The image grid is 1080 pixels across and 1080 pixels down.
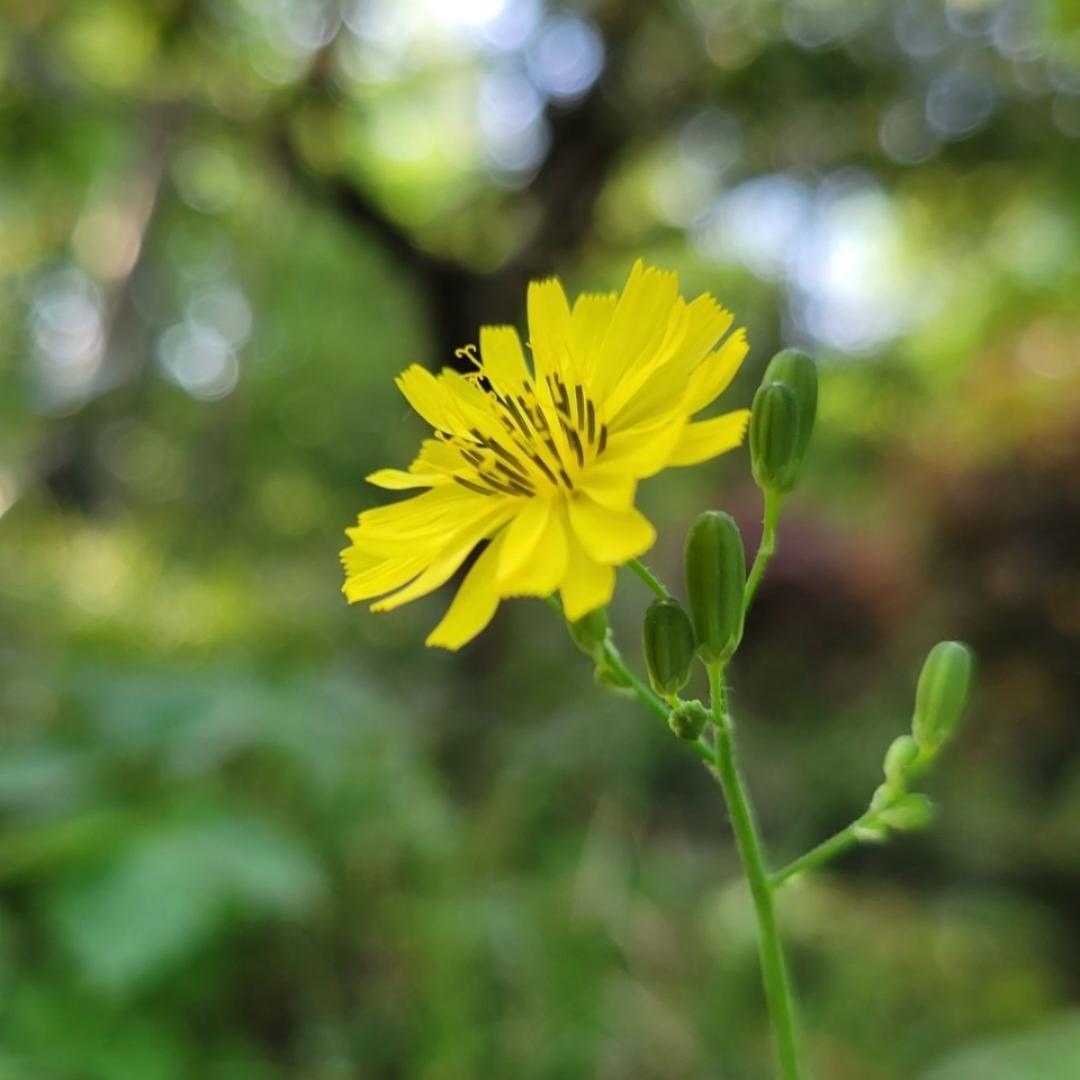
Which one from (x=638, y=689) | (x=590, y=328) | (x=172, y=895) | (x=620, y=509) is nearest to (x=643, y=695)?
(x=638, y=689)

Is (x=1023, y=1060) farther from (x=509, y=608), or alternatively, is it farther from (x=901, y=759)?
(x=509, y=608)

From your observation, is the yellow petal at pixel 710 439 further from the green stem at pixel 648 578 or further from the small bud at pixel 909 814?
the small bud at pixel 909 814

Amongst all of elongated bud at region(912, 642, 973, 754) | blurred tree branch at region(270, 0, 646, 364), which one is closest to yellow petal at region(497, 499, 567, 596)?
elongated bud at region(912, 642, 973, 754)

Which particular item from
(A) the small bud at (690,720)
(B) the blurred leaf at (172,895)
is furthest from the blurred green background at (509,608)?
(A) the small bud at (690,720)

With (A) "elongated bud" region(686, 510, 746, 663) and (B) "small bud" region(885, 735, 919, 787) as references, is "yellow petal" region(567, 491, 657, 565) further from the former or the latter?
(B) "small bud" region(885, 735, 919, 787)

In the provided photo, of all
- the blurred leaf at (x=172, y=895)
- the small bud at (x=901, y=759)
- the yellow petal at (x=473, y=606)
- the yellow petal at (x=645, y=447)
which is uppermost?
the yellow petal at (x=645, y=447)

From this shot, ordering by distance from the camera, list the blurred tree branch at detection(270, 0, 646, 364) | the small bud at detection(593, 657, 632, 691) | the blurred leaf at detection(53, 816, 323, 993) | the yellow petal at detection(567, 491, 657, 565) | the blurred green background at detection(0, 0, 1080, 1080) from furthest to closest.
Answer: the blurred tree branch at detection(270, 0, 646, 364), the blurred green background at detection(0, 0, 1080, 1080), the blurred leaf at detection(53, 816, 323, 993), the small bud at detection(593, 657, 632, 691), the yellow petal at detection(567, 491, 657, 565)
